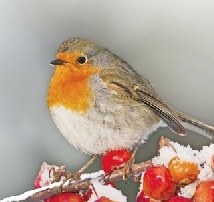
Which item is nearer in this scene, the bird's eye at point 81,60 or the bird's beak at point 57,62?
the bird's beak at point 57,62

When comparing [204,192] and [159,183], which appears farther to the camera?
[159,183]

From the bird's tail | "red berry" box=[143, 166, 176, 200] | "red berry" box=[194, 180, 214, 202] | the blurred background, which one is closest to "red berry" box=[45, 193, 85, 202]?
"red berry" box=[143, 166, 176, 200]

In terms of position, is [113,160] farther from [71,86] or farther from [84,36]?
[84,36]

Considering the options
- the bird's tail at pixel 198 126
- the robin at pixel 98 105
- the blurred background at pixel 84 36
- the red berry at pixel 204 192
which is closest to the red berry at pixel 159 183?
→ the red berry at pixel 204 192

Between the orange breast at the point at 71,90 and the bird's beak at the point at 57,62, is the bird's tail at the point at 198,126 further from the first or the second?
the bird's beak at the point at 57,62

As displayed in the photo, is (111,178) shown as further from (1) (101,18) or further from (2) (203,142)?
(1) (101,18)

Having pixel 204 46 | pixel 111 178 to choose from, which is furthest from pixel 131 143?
pixel 204 46

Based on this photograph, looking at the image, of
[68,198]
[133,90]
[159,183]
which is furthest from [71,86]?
[159,183]
